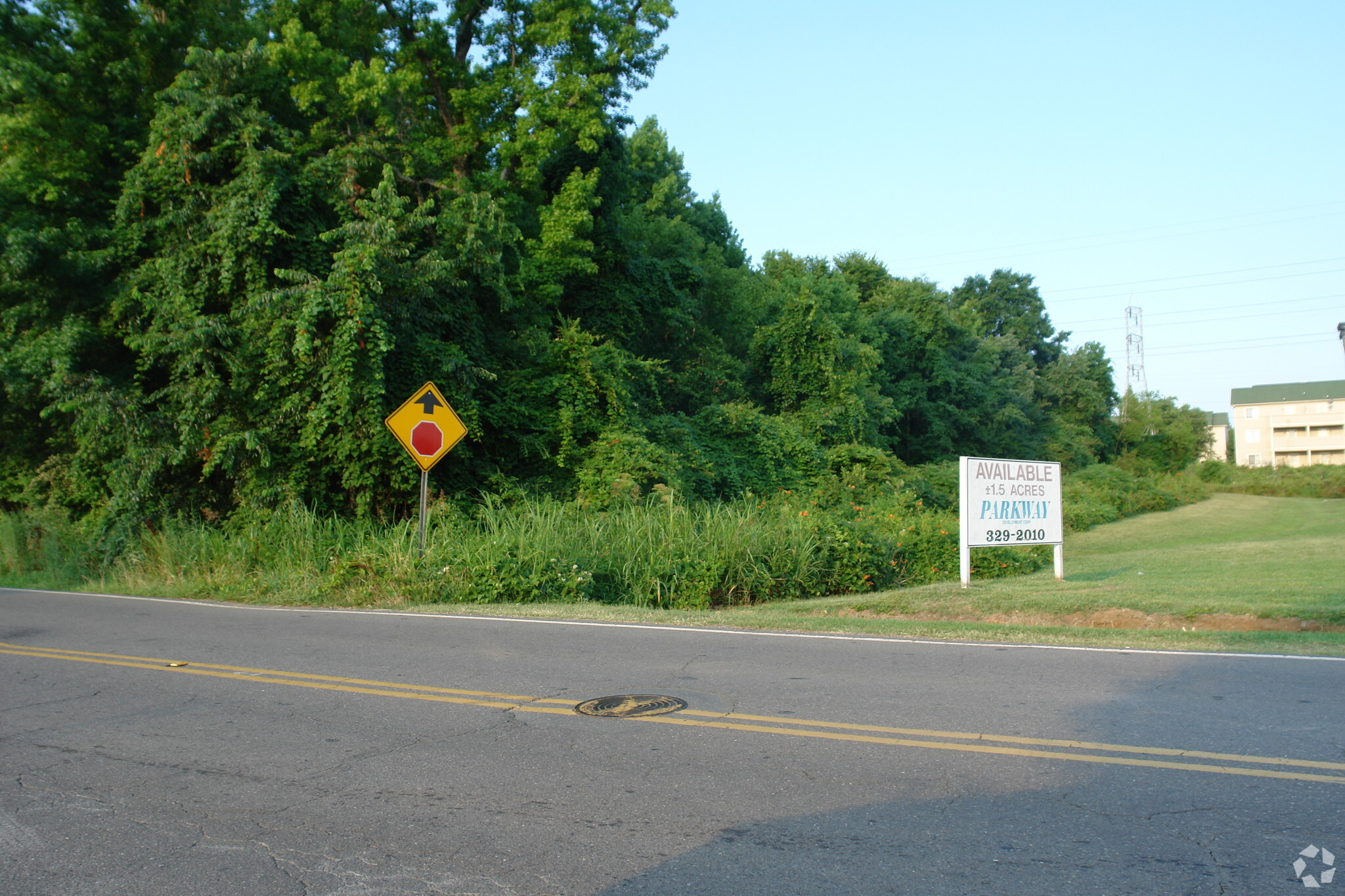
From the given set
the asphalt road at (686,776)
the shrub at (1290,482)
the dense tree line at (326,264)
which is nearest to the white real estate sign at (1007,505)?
the asphalt road at (686,776)

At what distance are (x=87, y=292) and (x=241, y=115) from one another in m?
5.32

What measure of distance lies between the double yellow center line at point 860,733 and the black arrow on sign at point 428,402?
7.63 meters

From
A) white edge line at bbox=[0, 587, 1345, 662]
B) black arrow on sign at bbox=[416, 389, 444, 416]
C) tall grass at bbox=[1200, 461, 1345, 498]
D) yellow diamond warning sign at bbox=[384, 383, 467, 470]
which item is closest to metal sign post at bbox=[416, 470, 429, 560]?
yellow diamond warning sign at bbox=[384, 383, 467, 470]

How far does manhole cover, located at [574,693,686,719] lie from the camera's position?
678 cm

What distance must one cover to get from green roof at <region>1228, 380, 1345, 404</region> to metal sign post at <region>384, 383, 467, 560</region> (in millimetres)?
96355

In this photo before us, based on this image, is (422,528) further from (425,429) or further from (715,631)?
(715,631)

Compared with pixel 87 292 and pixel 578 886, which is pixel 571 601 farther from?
pixel 87 292

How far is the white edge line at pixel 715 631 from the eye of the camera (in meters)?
8.43

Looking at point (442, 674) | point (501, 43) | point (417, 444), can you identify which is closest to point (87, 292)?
point (417, 444)

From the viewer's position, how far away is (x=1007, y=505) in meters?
15.7

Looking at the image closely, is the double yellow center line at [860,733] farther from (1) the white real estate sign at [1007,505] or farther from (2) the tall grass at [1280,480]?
(2) the tall grass at [1280,480]

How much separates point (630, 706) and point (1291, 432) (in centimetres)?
10261

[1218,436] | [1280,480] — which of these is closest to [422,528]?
[1280,480]

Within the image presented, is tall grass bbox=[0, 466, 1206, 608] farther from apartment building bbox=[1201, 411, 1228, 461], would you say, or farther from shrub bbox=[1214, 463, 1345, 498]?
apartment building bbox=[1201, 411, 1228, 461]
